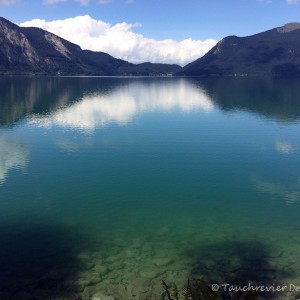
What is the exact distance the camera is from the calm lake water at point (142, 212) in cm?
3228

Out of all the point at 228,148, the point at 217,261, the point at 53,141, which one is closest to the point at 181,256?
the point at 217,261

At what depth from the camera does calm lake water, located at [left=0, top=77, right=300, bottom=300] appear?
3228 cm

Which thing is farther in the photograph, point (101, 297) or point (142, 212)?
point (142, 212)

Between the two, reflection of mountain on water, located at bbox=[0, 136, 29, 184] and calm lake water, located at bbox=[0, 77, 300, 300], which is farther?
reflection of mountain on water, located at bbox=[0, 136, 29, 184]

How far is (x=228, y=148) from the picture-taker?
81.1 m

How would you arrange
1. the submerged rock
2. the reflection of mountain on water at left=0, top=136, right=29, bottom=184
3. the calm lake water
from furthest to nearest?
the reflection of mountain on water at left=0, top=136, right=29, bottom=184, the calm lake water, the submerged rock

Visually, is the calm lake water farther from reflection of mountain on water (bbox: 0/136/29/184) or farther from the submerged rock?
reflection of mountain on water (bbox: 0/136/29/184)

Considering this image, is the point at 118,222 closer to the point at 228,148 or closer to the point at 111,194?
the point at 111,194

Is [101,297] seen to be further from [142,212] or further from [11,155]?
[11,155]

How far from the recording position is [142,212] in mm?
45938

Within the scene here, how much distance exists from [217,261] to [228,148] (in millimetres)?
49338

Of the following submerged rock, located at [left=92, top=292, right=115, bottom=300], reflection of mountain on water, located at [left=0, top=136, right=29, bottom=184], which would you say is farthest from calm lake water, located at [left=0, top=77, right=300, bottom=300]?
reflection of mountain on water, located at [left=0, top=136, right=29, bottom=184]

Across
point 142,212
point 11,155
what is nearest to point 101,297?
point 142,212

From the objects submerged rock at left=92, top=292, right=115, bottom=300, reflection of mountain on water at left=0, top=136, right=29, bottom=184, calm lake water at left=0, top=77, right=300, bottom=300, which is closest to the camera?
submerged rock at left=92, top=292, right=115, bottom=300
